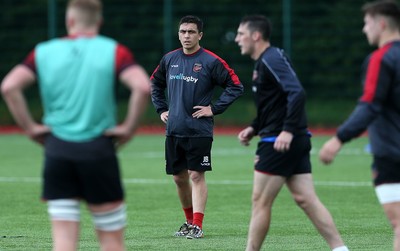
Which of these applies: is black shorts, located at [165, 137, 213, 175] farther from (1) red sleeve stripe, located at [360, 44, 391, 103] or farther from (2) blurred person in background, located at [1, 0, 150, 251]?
(2) blurred person in background, located at [1, 0, 150, 251]

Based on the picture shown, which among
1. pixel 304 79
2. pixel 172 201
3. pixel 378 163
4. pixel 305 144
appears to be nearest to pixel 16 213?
pixel 172 201

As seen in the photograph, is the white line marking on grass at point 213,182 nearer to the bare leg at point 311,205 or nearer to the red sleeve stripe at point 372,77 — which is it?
the bare leg at point 311,205

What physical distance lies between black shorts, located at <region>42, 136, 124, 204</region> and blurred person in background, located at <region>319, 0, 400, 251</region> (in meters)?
1.60

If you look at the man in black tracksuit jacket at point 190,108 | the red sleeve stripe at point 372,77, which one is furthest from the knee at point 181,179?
the red sleeve stripe at point 372,77

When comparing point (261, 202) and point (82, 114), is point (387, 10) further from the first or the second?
point (82, 114)

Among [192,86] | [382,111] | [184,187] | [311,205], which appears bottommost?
[184,187]

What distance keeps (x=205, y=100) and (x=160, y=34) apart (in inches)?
828

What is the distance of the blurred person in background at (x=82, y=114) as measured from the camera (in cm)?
688

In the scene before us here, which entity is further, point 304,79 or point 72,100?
point 304,79

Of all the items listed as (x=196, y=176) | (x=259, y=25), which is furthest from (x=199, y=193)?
(x=259, y=25)

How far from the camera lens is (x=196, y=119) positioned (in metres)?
11.8

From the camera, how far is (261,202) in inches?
344

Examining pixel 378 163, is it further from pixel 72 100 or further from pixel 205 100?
pixel 205 100

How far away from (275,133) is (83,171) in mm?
2318
